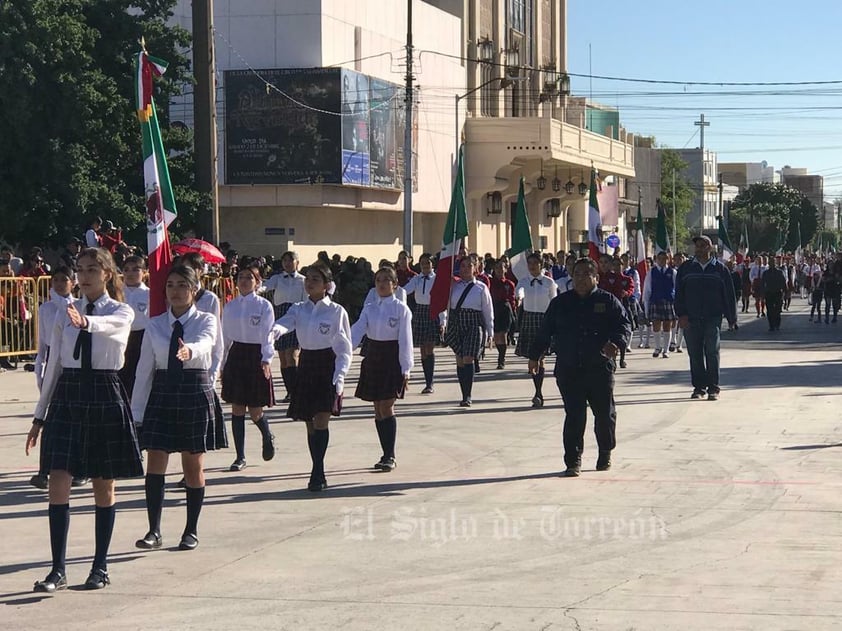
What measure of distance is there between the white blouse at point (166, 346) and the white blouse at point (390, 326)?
339cm

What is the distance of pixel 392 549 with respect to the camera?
8.55 meters

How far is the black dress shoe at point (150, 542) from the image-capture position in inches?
338

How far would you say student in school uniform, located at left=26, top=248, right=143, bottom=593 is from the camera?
7.52 meters

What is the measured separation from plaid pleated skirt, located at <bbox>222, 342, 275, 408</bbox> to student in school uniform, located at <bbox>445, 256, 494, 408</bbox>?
18.0 feet

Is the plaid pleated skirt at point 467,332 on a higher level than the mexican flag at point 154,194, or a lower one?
lower

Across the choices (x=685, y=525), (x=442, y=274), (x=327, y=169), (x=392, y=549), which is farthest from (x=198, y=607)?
(x=327, y=169)

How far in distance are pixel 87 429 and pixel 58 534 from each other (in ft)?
1.87

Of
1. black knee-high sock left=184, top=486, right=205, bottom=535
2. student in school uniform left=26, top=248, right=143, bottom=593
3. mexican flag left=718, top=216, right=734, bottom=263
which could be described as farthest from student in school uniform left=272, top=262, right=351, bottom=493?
mexican flag left=718, top=216, right=734, bottom=263

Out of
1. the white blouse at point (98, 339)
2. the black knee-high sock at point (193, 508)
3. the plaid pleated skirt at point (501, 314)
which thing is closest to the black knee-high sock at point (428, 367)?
the plaid pleated skirt at point (501, 314)

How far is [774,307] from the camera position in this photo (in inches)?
1323

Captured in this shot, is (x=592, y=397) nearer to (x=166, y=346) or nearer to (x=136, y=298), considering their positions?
(x=136, y=298)

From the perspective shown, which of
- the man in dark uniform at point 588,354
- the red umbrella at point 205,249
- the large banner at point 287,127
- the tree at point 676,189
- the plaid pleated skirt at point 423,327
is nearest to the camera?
the man in dark uniform at point 588,354

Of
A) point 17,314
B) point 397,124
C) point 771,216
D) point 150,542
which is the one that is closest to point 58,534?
point 150,542

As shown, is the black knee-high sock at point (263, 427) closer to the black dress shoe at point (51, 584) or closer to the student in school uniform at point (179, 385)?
the student in school uniform at point (179, 385)
